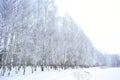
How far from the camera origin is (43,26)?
2552cm

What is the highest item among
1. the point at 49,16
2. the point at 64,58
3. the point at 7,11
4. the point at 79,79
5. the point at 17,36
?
the point at 49,16

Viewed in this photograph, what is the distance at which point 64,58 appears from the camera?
36562mm

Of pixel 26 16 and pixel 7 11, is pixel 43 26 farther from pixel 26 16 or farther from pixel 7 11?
pixel 7 11

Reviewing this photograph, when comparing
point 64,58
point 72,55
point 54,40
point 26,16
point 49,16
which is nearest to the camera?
point 26,16

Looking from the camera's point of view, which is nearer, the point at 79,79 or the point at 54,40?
the point at 79,79

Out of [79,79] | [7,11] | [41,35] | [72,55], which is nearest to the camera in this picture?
[7,11]

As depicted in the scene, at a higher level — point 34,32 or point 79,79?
point 34,32

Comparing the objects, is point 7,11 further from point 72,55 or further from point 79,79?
point 72,55

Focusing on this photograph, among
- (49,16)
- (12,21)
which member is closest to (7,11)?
(12,21)

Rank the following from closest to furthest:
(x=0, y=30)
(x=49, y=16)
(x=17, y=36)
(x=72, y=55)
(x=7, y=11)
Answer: (x=0, y=30)
(x=7, y=11)
(x=17, y=36)
(x=49, y=16)
(x=72, y=55)

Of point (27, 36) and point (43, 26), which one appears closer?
point (27, 36)

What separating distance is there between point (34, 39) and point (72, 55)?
64.8 feet

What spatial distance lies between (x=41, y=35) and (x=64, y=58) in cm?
1246

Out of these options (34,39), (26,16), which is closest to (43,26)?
(34,39)
